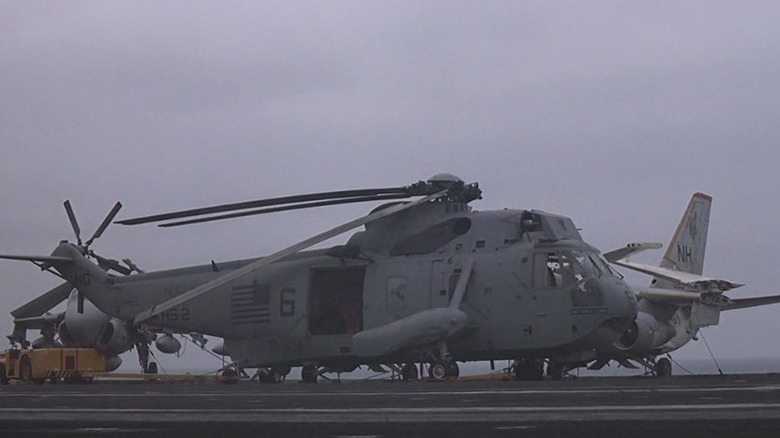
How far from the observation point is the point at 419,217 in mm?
29141

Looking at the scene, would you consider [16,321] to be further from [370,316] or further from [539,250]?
[539,250]

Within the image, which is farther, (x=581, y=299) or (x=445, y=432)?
(x=581, y=299)

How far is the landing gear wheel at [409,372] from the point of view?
28.7 metres

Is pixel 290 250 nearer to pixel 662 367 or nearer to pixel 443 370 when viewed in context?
pixel 443 370

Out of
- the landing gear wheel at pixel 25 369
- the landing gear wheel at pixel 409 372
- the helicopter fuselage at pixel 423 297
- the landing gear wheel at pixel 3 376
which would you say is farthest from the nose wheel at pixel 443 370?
the landing gear wheel at pixel 3 376

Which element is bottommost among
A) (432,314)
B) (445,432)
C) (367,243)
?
(445,432)

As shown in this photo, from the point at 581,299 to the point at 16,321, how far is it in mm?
25712

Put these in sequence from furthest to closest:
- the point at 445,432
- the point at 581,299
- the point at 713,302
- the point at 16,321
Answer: the point at 16,321
the point at 713,302
the point at 581,299
the point at 445,432

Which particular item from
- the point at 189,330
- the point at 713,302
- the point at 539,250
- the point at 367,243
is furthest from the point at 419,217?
the point at 713,302

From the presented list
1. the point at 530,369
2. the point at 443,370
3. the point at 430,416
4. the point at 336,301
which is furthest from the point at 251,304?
the point at 430,416

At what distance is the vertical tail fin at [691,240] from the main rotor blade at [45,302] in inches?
896

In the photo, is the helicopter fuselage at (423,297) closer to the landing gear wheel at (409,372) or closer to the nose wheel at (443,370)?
the nose wheel at (443,370)

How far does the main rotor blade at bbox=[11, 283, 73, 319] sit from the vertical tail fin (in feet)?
74.7

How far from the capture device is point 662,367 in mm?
36781
